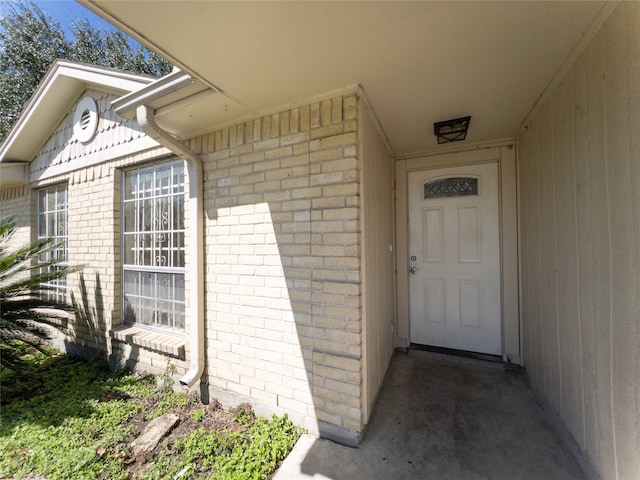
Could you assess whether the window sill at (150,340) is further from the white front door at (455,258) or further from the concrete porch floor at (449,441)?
the white front door at (455,258)

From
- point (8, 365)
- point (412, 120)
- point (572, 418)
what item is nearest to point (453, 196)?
point (412, 120)

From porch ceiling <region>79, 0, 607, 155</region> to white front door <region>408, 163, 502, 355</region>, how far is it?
112cm

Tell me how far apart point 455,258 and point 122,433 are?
3.90m

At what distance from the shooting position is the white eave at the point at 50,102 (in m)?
3.47

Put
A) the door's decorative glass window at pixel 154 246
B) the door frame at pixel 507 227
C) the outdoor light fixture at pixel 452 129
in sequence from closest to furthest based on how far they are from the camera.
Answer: the outdoor light fixture at pixel 452 129, the door frame at pixel 507 227, the door's decorative glass window at pixel 154 246

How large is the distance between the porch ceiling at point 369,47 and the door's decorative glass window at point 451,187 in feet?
3.45

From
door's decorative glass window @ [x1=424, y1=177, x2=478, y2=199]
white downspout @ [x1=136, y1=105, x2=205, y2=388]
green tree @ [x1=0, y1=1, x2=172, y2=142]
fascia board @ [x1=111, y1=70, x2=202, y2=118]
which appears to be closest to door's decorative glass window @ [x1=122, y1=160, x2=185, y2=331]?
white downspout @ [x1=136, y1=105, x2=205, y2=388]

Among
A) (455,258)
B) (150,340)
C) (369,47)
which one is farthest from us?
(455,258)

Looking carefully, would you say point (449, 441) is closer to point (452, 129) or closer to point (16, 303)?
point (452, 129)

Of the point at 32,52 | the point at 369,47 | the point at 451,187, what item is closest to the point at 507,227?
the point at 451,187

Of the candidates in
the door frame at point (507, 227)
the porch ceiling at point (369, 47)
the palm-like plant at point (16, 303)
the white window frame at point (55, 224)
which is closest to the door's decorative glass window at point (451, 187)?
the door frame at point (507, 227)

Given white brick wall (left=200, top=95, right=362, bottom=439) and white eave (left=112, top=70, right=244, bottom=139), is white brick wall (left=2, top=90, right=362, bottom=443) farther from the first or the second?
white eave (left=112, top=70, right=244, bottom=139)

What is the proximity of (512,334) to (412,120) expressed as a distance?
2.65 meters

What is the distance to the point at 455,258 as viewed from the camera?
3.27 metres
